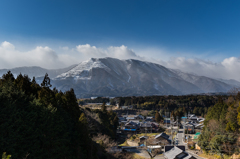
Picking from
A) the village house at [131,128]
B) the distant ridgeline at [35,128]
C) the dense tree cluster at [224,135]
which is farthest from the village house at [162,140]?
the distant ridgeline at [35,128]

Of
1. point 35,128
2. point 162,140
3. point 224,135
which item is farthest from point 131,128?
point 35,128

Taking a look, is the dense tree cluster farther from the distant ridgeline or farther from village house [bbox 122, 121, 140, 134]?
village house [bbox 122, 121, 140, 134]

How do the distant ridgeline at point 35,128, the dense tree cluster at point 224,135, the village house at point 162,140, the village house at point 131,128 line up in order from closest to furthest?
1. the distant ridgeline at point 35,128
2. the dense tree cluster at point 224,135
3. the village house at point 162,140
4. the village house at point 131,128

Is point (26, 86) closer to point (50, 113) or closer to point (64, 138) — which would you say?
point (50, 113)

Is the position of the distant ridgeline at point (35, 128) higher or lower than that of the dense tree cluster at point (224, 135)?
higher

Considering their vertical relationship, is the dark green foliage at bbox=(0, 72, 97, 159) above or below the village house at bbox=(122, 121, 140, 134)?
above

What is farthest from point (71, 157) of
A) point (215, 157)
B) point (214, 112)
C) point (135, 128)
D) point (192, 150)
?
point (135, 128)

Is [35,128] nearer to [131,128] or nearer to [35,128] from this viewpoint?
[35,128]

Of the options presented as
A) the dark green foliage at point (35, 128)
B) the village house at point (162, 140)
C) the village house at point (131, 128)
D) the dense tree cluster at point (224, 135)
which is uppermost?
the dark green foliage at point (35, 128)

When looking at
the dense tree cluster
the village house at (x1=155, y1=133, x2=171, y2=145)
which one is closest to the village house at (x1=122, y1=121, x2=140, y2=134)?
the village house at (x1=155, y1=133, x2=171, y2=145)

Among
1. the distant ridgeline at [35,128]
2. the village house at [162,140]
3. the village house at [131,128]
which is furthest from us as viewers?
the village house at [131,128]

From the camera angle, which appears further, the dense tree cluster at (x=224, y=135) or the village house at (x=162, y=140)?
the village house at (x=162, y=140)

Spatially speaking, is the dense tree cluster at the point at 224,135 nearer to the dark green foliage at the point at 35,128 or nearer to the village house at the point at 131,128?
the dark green foliage at the point at 35,128
